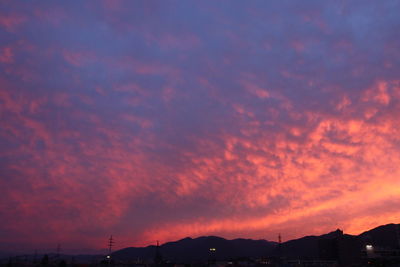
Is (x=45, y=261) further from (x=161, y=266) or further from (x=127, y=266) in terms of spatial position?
(x=161, y=266)

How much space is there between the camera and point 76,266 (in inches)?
5822

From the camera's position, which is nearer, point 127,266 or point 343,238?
point 127,266

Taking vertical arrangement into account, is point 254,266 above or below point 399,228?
below

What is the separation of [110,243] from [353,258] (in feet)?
399

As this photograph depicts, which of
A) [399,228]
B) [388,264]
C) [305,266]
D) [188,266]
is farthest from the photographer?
[399,228]

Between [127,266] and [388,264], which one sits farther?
[127,266]

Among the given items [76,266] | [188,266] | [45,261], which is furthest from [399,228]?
[45,261]

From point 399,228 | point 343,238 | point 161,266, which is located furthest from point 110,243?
point 399,228

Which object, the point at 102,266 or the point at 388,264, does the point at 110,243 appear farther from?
the point at 388,264

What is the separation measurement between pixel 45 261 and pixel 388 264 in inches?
5685

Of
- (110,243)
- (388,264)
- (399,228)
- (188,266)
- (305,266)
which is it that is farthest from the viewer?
(399,228)

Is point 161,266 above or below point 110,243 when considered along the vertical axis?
below

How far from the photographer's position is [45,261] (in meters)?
165

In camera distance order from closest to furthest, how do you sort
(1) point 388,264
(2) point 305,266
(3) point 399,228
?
(1) point 388,264
(2) point 305,266
(3) point 399,228
